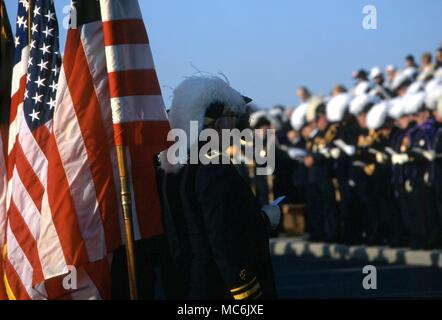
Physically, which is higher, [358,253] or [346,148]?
[346,148]

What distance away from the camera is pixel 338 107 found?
21250mm

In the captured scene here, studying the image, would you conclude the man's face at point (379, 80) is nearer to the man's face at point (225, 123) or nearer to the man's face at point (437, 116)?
the man's face at point (437, 116)

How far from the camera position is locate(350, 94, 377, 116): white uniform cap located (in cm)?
2034

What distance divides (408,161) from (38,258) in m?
10.2

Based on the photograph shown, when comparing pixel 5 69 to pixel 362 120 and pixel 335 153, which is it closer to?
pixel 362 120

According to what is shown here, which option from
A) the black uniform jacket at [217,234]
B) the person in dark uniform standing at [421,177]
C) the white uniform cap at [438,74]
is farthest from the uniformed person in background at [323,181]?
the black uniform jacket at [217,234]

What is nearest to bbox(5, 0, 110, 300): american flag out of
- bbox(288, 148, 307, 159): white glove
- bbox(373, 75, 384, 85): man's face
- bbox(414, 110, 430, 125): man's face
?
bbox(414, 110, 430, 125): man's face

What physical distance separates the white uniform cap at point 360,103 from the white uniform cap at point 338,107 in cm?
19

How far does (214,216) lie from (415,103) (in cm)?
1191

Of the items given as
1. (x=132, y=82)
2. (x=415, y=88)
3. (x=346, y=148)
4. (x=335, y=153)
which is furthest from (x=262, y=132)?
(x=132, y=82)

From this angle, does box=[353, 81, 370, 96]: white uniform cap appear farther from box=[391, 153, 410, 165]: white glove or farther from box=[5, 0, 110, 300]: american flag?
box=[5, 0, 110, 300]: american flag

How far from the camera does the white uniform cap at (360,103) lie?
20.3 meters

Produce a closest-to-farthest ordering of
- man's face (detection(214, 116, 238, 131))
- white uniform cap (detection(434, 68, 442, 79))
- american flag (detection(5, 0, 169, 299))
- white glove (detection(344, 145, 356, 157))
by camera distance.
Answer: man's face (detection(214, 116, 238, 131))
american flag (detection(5, 0, 169, 299))
white glove (detection(344, 145, 356, 157))
white uniform cap (detection(434, 68, 442, 79))
